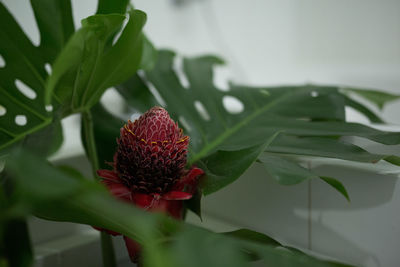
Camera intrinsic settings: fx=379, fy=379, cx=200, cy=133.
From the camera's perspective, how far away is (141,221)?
19 centimetres

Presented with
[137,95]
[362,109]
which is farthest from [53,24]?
[362,109]

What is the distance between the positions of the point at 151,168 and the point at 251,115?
0.24m

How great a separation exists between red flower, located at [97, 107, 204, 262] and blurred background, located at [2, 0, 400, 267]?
19cm

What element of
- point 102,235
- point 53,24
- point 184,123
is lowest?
point 102,235

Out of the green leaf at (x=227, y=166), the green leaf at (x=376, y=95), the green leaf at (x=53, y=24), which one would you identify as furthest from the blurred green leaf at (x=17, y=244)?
the green leaf at (x=376, y=95)

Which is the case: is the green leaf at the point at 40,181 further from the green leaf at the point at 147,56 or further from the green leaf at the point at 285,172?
the green leaf at the point at 147,56

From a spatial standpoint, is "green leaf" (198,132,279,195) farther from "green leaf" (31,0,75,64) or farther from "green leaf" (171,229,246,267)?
"green leaf" (31,0,75,64)

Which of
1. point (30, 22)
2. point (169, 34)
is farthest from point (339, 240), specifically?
point (169, 34)

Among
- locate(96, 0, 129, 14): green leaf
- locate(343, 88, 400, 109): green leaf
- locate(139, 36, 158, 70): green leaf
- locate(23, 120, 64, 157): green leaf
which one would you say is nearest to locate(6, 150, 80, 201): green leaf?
locate(23, 120, 64, 157): green leaf

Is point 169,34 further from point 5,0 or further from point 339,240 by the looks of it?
point 339,240

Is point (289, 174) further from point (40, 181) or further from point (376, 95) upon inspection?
point (376, 95)

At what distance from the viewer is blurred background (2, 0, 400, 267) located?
429 millimetres

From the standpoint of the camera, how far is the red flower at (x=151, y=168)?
342mm

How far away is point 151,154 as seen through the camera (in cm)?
34
